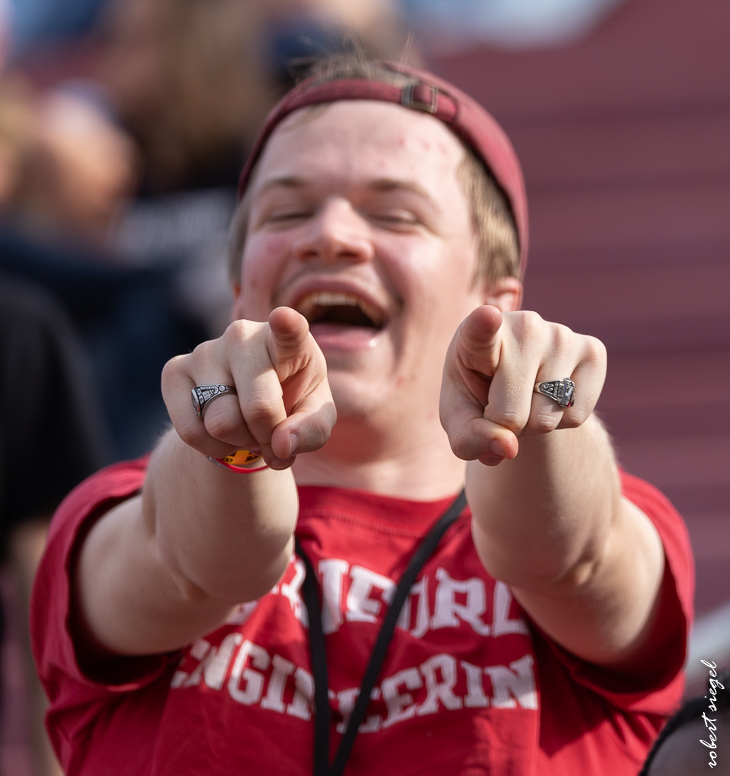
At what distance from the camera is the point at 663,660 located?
4.56 feet

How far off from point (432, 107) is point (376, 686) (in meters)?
0.92

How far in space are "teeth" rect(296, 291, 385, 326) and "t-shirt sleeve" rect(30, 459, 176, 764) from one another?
36 cm

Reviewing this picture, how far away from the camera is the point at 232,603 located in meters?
1.28

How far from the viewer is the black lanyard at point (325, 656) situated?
131 centimetres

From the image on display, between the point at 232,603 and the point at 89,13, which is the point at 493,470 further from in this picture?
the point at 89,13

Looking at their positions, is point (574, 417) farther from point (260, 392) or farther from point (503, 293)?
point (503, 293)

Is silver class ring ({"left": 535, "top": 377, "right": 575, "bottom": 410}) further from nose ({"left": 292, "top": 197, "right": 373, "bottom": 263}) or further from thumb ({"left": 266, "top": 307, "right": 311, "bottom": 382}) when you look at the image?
nose ({"left": 292, "top": 197, "right": 373, "bottom": 263})

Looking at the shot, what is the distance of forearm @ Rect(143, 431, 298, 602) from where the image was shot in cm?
115

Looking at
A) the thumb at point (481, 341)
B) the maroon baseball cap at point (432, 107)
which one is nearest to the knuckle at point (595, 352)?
the thumb at point (481, 341)

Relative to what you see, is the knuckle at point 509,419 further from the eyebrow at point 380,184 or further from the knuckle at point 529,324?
the eyebrow at point 380,184

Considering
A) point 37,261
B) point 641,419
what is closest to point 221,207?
point 37,261

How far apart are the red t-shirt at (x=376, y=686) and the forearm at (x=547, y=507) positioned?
199mm

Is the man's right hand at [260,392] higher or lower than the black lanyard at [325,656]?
higher

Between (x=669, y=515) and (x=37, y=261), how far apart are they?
2170 millimetres
